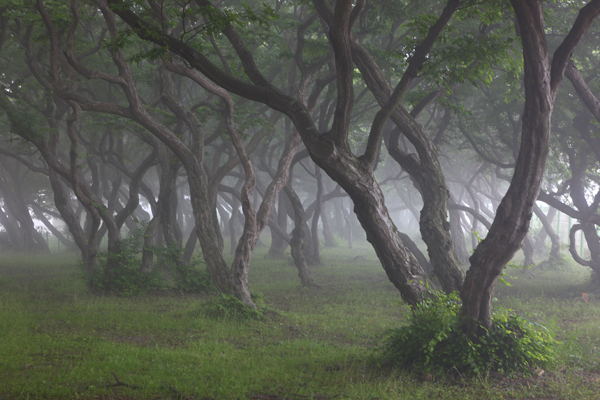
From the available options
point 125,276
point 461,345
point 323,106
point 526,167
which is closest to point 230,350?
point 461,345

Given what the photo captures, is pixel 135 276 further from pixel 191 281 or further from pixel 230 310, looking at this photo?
pixel 230 310

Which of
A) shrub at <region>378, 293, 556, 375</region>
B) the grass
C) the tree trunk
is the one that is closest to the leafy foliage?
the grass

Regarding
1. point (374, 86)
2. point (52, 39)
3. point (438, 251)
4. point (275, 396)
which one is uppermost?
point (52, 39)

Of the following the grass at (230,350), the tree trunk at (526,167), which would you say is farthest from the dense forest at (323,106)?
the grass at (230,350)

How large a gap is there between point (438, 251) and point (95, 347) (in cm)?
594

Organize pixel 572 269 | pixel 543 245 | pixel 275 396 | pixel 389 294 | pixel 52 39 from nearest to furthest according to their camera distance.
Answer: pixel 275 396 → pixel 52 39 → pixel 389 294 → pixel 572 269 → pixel 543 245

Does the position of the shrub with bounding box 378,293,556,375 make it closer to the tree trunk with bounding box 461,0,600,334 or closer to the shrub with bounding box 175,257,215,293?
the tree trunk with bounding box 461,0,600,334

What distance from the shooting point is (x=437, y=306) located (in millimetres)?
6250

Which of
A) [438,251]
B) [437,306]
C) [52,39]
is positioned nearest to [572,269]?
[438,251]

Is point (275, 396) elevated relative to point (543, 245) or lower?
lower

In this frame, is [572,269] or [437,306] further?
[572,269]

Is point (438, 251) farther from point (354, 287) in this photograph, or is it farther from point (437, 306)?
point (354, 287)

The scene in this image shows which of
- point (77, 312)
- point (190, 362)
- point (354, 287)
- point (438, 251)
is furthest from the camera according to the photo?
point (354, 287)

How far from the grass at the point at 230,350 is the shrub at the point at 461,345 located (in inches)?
7.4
